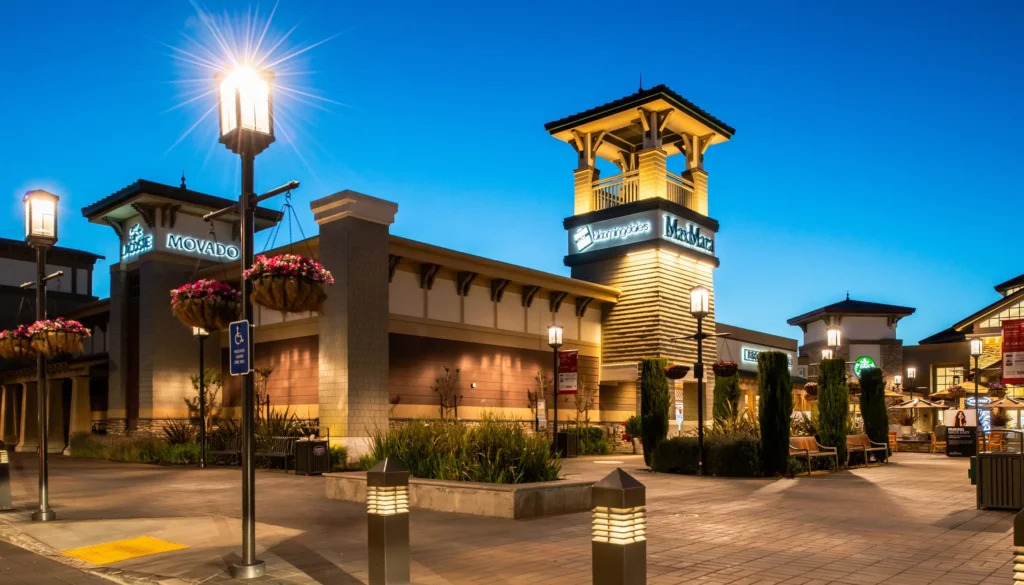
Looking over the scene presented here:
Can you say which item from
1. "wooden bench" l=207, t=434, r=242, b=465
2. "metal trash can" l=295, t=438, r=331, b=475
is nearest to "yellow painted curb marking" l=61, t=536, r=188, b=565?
"metal trash can" l=295, t=438, r=331, b=475

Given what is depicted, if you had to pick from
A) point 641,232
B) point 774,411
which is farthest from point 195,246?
point 774,411

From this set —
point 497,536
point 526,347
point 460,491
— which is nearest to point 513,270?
point 526,347

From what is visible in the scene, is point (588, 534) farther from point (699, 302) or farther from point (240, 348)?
point (699, 302)

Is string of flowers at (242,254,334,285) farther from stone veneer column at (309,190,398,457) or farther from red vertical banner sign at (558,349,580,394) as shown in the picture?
stone veneer column at (309,190,398,457)

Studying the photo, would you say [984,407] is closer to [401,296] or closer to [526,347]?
[526,347]


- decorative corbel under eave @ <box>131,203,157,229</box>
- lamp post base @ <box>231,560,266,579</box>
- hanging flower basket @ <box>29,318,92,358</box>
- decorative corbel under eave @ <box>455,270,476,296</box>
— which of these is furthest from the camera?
decorative corbel under eave @ <box>131,203,157,229</box>

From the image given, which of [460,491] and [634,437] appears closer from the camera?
[460,491]

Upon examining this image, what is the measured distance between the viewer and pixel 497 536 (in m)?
10.9

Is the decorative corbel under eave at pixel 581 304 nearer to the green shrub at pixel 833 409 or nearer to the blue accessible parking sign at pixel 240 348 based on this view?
the green shrub at pixel 833 409

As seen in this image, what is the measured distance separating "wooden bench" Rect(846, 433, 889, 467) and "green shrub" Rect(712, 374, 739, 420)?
3147 millimetres

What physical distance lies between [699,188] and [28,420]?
3194cm

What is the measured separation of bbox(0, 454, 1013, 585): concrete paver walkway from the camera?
855 centimetres

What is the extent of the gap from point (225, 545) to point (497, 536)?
3.25m

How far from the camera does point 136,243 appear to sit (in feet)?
112
